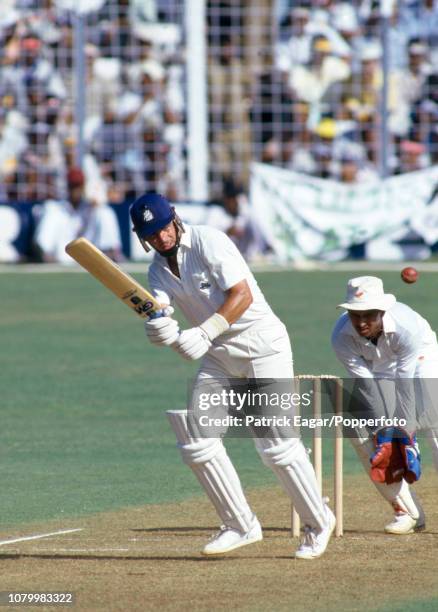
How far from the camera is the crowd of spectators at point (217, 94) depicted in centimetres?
2472

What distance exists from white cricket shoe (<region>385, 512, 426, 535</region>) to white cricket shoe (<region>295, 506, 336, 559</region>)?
2.46 feet

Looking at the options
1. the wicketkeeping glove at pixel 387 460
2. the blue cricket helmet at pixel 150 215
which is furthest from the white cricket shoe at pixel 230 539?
the blue cricket helmet at pixel 150 215

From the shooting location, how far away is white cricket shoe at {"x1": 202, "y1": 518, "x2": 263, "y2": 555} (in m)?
7.10

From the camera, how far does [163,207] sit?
6.85 meters

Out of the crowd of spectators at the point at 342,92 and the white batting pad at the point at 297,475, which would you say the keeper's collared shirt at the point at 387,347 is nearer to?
the white batting pad at the point at 297,475

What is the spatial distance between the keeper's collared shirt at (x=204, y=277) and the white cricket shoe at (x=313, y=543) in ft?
3.46

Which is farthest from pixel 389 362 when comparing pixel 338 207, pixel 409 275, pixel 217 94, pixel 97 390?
pixel 217 94

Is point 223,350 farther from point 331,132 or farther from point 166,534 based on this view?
point 331,132

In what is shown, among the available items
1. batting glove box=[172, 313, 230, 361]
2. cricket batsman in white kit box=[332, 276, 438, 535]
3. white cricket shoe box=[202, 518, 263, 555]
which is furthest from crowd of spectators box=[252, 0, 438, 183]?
batting glove box=[172, 313, 230, 361]

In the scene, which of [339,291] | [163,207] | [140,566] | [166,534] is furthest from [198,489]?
[339,291]

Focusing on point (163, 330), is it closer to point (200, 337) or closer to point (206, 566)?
point (200, 337)

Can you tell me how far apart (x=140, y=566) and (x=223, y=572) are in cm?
43

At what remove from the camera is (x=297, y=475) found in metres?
6.85

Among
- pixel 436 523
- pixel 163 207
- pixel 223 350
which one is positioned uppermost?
pixel 163 207
